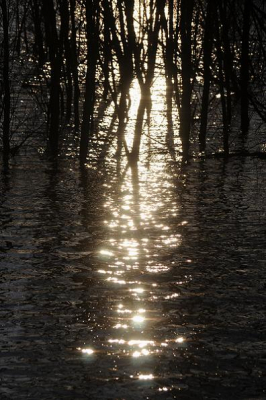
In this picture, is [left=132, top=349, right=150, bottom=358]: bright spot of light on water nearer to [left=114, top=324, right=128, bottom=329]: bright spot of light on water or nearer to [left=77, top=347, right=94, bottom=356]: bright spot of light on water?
[left=77, top=347, right=94, bottom=356]: bright spot of light on water

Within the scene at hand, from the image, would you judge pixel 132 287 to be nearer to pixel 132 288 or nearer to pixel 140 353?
pixel 132 288

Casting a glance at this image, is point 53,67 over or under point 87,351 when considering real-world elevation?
over

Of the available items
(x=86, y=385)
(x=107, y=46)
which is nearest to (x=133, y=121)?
(x=107, y=46)

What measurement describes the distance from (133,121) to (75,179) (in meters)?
5.36

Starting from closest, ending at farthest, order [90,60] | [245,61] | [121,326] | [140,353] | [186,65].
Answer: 1. [140,353]
2. [121,326]
3. [90,60]
4. [186,65]
5. [245,61]

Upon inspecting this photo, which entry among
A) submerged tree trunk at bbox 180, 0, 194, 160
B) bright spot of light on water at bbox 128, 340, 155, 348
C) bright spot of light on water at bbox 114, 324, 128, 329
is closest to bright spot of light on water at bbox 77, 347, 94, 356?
bright spot of light on water at bbox 128, 340, 155, 348

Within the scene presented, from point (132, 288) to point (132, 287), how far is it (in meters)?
0.03

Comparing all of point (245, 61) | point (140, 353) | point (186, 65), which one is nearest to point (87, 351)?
point (140, 353)

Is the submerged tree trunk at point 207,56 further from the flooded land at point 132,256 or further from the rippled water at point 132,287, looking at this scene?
the rippled water at point 132,287

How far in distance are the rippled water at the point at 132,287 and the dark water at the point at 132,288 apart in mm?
11

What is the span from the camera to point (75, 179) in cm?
1240

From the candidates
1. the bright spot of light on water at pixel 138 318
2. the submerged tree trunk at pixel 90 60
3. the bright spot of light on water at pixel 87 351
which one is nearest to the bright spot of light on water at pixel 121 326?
the bright spot of light on water at pixel 138 318

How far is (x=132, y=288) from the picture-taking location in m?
7.42

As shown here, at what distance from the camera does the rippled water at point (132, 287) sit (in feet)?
18.4
